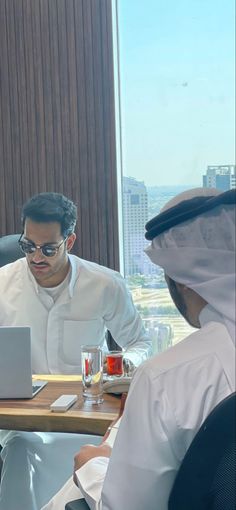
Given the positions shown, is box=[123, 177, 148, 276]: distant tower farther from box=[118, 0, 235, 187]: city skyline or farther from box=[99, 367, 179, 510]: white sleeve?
box=[99, 367, 179, 510]: white sleeve

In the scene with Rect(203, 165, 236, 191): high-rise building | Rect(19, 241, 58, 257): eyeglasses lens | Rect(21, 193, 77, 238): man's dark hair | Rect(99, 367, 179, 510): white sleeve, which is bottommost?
Rect(99, 367, 179, 510): white sleeve

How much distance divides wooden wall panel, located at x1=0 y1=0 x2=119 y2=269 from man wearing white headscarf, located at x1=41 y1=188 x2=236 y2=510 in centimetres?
232

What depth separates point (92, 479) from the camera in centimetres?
127

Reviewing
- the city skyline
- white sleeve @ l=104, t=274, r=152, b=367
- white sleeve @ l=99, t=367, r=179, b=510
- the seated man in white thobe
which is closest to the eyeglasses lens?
the seated man in white thobe

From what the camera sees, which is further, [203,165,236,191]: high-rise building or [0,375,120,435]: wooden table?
[203,165,236,191]: high-rise building

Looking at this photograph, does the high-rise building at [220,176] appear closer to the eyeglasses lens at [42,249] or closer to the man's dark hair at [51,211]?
the man's dark hair at [51,211]

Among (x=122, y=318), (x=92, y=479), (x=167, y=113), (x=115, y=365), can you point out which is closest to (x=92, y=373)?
(x=115, y=365)

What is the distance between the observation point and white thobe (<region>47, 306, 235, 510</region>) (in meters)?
0.99

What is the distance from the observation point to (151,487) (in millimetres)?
1031

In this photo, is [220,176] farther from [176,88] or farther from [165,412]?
[165,412]

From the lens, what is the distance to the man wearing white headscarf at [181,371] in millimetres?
991

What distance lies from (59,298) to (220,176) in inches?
51.5

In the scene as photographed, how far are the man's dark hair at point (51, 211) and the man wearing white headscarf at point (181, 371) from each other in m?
1.35

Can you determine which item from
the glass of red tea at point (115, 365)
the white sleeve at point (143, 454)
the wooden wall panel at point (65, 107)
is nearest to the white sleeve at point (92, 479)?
the white sleeve at point (143, 454)
